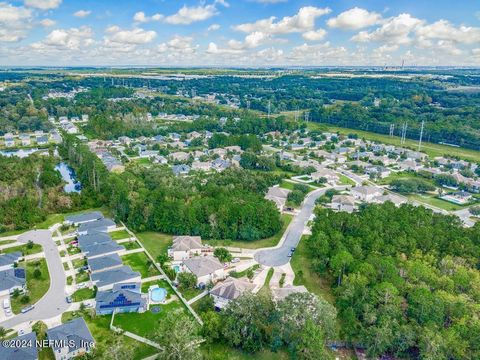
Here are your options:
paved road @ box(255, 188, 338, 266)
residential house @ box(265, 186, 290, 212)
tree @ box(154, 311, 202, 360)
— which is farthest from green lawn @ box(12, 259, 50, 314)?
residential house @ box(265, 186, 290, 212)

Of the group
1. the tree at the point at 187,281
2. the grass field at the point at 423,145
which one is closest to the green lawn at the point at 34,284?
the tree at the point at 187,281

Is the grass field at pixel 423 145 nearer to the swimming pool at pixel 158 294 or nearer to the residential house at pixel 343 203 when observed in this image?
the residential house at pixel 343 203

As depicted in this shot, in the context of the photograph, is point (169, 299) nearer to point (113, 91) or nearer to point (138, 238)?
point (138, 238)

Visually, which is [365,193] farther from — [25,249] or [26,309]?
[26,309]

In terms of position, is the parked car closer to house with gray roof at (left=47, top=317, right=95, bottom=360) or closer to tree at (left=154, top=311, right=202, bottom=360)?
house with gray roof at (left=47, top=317, right=95, bottom=360)

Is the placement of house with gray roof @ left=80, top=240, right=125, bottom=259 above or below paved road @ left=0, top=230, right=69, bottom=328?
above

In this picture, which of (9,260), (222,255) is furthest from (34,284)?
(222,255)
